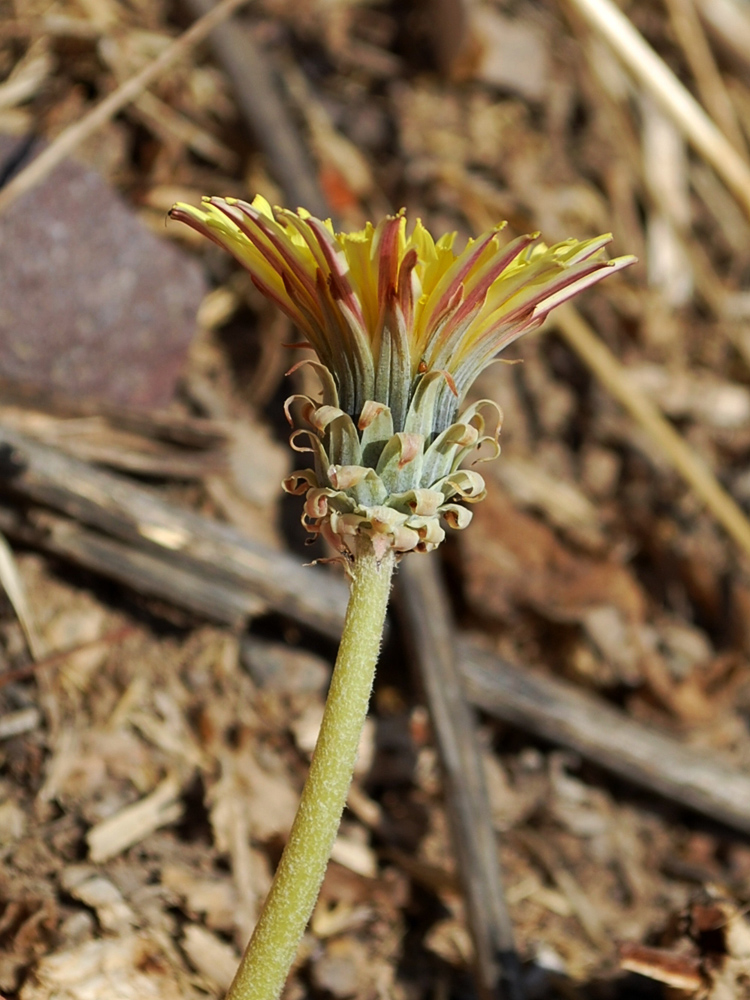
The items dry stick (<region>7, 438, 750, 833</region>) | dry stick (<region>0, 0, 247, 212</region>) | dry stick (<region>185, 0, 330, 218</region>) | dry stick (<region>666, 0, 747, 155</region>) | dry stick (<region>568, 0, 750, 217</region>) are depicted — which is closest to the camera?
dry stick (<region>7, 438, 750, 833</region>)

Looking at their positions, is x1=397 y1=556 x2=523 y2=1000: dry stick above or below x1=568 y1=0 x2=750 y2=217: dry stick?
below

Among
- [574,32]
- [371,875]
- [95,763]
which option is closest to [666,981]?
[371,875]

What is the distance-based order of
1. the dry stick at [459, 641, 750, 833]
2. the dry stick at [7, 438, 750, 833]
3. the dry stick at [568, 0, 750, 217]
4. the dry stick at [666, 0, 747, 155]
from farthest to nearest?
the dry stick at [666, 0, 747, 155], the dry stick at [568, 0, 750, 217], the dry stick at [459, 641, 750, 833], the dry stick at [7, 438, 750, 833]

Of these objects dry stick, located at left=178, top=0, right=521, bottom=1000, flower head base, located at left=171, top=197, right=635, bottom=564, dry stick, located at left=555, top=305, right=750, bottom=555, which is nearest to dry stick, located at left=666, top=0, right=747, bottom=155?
dry stick, located at left=555, top=305, right=750, bottom=555

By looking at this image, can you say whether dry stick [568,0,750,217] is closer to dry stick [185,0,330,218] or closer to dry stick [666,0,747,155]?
dry stick [185,0,330,218]

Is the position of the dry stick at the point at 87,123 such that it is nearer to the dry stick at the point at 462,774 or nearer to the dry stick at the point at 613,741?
the dry stick at the point at 462,774

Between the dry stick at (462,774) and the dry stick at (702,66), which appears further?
the dry stick at (702,66)

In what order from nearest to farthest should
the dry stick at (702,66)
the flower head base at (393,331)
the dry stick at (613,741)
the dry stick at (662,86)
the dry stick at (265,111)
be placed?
1. the flower head base at (393,331)
2. the dry stick at (613,741)
3. the dry stick at (662,86)
4. the dry stick at (265,111)
5. the dry stick at (702,66)

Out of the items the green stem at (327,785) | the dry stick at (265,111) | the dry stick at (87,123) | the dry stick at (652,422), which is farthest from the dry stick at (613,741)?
the dry stick at (87,123)

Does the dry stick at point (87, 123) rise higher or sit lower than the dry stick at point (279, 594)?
higher

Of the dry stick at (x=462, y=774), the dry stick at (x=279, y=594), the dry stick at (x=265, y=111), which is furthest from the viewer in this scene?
the dry stick at (x=265, y=111)
